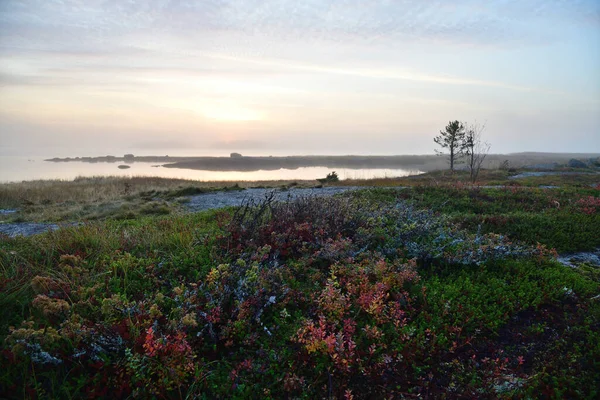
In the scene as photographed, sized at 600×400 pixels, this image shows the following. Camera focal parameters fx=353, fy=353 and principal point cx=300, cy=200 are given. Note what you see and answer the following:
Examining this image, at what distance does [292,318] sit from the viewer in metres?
4.68

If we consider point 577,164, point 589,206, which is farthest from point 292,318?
point 577,164

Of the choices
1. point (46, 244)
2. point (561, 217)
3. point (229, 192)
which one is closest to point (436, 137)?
point (229, 192)

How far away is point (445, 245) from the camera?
668 centimetres

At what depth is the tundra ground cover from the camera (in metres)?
3.52

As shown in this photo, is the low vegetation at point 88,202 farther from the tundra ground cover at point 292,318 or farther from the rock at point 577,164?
the rock at point 577,164

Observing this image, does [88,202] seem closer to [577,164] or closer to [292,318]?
[292,318]

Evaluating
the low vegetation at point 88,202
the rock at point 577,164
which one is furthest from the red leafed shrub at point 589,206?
the rock at point 577,164

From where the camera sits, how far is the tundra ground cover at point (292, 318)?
11.5ft

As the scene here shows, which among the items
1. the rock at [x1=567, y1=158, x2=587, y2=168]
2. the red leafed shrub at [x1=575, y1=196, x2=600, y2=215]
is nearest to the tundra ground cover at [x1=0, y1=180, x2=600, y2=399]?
the red leafed shrub at [x1=575, y1=196, x2=600, y2=215]

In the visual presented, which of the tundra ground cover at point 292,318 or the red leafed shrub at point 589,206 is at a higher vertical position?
the red leafed shrub at point 589,206

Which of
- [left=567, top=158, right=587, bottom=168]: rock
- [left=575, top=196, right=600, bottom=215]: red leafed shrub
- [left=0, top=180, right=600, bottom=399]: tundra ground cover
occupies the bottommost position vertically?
[left=0, top=180, right=600, bottom=399]: tundra ground cover

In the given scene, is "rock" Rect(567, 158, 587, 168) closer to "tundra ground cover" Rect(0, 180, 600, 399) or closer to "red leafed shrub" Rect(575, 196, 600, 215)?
"red leafed shrub" Rect(575, 196, 600, 215)

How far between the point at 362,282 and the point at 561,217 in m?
7.71

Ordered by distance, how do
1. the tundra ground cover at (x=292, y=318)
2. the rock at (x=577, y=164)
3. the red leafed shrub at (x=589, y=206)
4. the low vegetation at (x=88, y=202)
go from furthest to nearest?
the rock at (x=577, y=164)
the low vegetation at (x=88, y=202)
the red leafed shrub at (x=589, y=206)
the tundra ground cover at (x=292, y=318)
